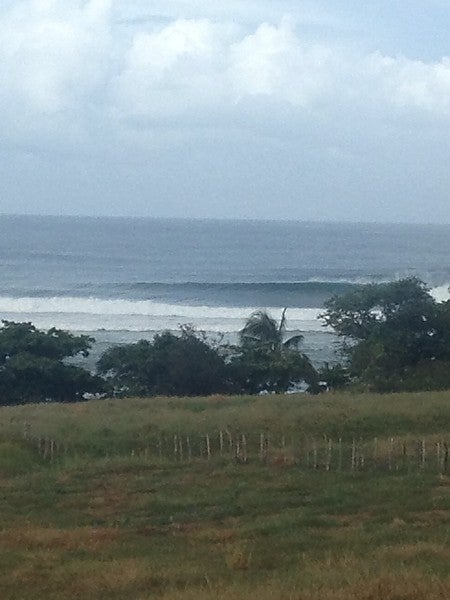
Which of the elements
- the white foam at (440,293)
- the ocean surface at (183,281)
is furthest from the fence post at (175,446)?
the white foam at (440,293)

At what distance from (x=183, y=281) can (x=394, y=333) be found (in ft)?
143

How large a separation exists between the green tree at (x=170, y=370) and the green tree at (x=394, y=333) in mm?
5023

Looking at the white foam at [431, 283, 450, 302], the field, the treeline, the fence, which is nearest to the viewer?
the field

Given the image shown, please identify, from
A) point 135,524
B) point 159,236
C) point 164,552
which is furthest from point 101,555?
point 159,236

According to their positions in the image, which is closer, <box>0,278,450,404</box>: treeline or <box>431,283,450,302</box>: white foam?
<box>0,278,450,404</box>: treeline

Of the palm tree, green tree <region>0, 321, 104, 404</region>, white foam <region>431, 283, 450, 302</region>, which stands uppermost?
white foam <region>431, 283, 450, 302</region>

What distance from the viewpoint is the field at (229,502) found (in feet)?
26.7

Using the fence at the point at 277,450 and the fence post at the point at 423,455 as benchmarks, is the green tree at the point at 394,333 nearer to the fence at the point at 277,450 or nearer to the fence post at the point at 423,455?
the fence at the point at 277,450

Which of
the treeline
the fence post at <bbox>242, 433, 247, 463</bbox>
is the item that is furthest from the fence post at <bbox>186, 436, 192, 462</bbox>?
the treeline

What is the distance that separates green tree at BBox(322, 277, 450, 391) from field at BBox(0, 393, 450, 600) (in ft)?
34.7

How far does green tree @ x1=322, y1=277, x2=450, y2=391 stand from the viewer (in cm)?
3281

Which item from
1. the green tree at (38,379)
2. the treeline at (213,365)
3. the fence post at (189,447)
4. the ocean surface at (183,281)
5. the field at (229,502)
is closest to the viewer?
the field at (229,502)

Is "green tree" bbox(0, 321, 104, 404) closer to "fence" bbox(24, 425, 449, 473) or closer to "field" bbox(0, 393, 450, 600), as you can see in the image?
"field" bbox(0, 393, 450, 600)

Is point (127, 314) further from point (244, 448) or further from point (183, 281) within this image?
point (244, 448)
